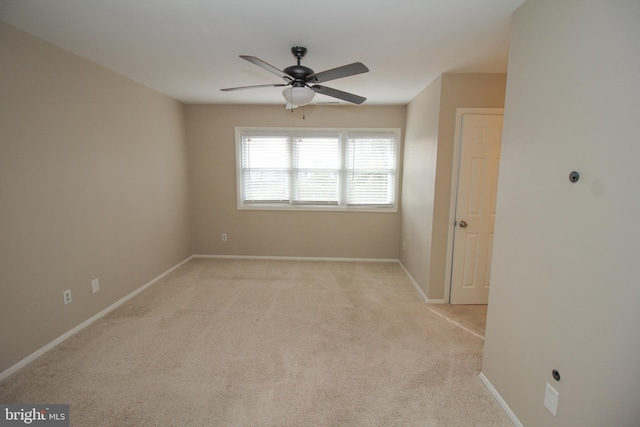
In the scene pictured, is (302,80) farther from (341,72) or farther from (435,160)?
(435,160)

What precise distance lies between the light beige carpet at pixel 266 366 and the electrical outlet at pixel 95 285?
308mm

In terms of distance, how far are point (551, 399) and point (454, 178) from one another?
2114 millimetres

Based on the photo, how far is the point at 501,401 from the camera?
182cm

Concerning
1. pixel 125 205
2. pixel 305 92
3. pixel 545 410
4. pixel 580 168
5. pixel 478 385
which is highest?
pixel 305 92

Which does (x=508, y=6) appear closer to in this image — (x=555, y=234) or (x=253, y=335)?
(x=555, y=234)

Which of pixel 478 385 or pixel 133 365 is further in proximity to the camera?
pixel 133 365

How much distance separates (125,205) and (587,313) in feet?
13.0

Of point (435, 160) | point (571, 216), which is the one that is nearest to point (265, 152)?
point (435, 160)

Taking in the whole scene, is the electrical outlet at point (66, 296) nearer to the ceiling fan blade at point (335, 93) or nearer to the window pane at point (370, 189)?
the ceiling fan blade at point (335, 93)

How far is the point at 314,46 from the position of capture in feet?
7.58

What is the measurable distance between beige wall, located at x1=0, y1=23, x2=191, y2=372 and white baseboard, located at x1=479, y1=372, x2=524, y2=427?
11.2 feet

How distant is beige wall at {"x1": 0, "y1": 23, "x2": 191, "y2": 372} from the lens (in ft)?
6.64

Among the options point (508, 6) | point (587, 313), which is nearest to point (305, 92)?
point (508, 6)

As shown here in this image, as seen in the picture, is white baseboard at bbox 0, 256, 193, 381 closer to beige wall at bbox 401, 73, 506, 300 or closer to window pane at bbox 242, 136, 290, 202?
window pane at bbox 242, 136, 290, 202
